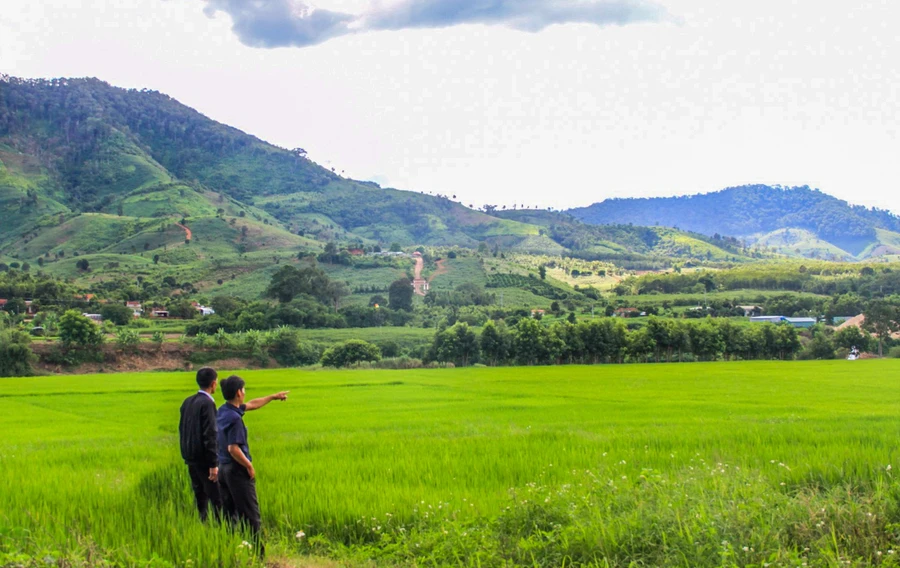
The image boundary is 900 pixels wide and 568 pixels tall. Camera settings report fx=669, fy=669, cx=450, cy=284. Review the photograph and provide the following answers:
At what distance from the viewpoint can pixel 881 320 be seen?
79438 mm

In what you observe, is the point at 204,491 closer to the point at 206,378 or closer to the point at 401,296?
the point at 206,378

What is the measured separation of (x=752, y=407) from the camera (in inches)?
969

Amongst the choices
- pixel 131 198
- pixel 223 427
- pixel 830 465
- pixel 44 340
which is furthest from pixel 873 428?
pixel 131 198

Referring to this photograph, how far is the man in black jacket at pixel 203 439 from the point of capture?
8164 mm

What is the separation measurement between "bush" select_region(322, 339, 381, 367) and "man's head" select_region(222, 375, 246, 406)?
63.3 meters

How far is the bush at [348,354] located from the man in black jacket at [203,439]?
62.8m

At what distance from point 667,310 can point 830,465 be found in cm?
10478

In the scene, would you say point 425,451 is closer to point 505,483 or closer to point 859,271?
point 505,483

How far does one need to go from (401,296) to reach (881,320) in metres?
66.0

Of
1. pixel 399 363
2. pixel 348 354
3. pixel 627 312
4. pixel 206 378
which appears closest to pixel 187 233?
pixel 348 354

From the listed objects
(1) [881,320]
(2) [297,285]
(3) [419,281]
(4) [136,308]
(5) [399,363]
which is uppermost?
(3) [419,281]

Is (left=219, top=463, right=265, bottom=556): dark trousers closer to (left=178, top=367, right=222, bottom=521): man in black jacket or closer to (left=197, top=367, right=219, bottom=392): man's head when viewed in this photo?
(left=178, top=367, right=222, bottom=521): man in black jacket

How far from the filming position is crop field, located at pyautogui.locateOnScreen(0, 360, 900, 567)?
727cm

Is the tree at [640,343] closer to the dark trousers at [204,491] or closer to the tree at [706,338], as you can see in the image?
the tree at [706,338]
